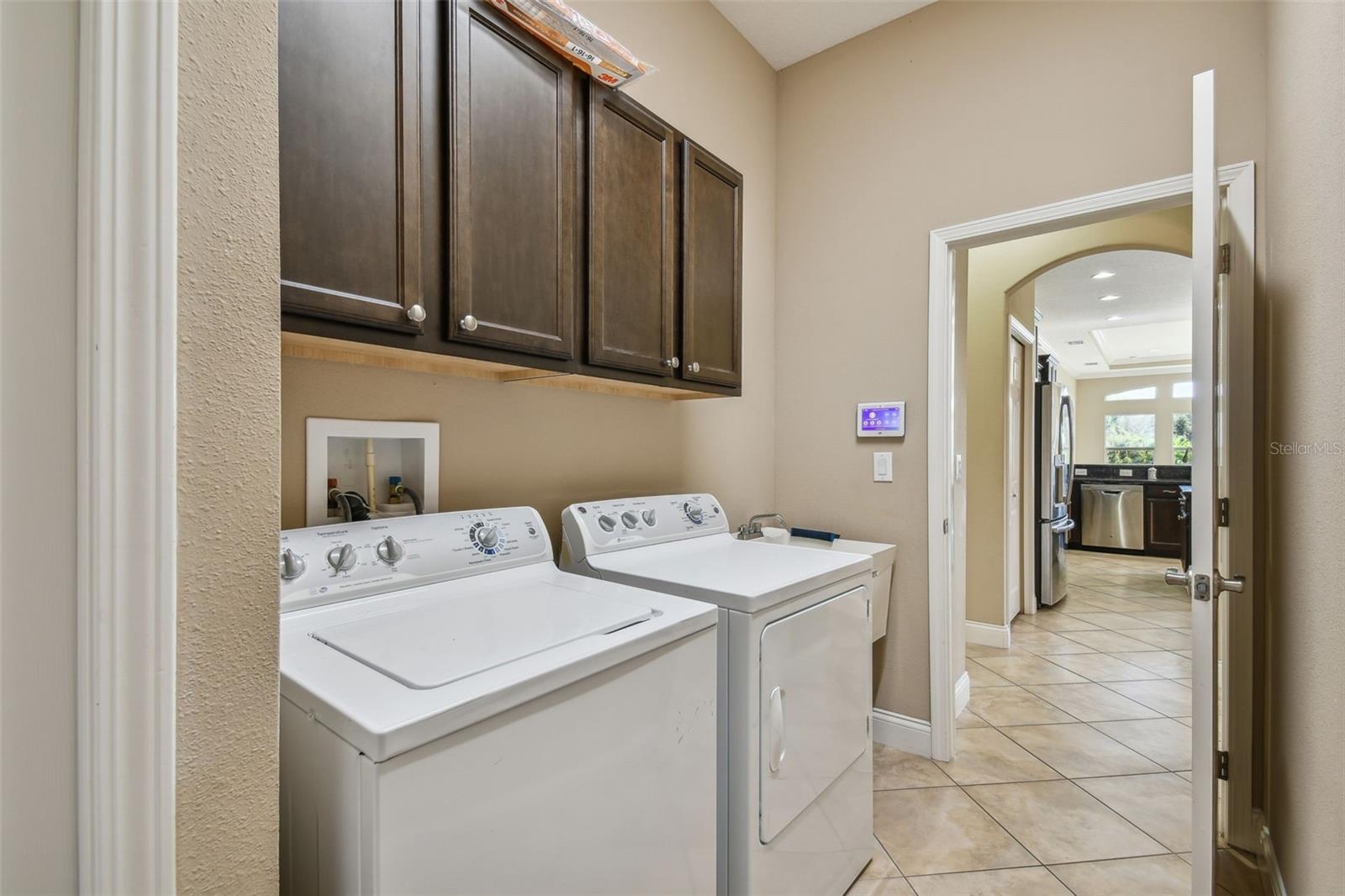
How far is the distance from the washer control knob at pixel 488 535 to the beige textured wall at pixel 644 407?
0.64ft

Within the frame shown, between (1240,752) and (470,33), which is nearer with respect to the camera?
(470,33)

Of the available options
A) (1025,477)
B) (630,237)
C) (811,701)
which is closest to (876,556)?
(811,701)

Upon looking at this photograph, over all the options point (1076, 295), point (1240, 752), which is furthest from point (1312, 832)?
point (1076, 295)

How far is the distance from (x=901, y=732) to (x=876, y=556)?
2.62 ft

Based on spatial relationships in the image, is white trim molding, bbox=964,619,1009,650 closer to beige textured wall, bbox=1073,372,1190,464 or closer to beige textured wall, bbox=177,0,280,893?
beige textured wall, bbox=177,0,280,893

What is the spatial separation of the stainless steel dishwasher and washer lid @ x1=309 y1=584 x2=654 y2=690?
27.9 feet

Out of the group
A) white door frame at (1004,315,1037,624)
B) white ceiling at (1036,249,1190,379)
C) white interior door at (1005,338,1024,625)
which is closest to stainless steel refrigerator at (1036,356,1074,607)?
white door frame at (1004,315,1037,624)

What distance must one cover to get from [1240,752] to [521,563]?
2.27 m

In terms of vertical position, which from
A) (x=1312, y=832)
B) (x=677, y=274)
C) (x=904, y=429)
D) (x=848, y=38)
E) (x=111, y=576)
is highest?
(x=848, y=38)

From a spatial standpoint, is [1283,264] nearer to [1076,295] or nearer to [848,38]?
[848,38]

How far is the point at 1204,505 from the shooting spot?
1.32m

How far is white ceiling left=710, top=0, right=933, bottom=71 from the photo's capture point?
245 cm

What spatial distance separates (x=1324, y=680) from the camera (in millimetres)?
1187

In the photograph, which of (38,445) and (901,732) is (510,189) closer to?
(38,445)
